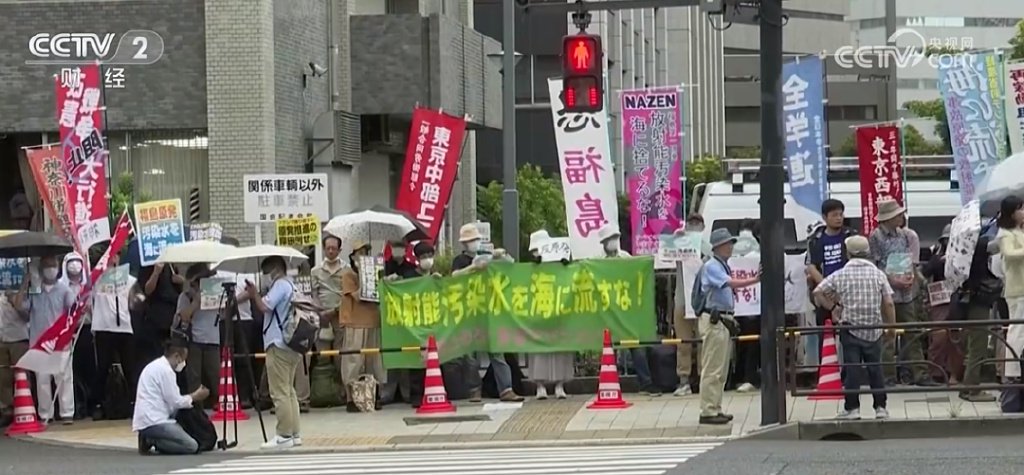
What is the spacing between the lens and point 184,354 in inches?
600

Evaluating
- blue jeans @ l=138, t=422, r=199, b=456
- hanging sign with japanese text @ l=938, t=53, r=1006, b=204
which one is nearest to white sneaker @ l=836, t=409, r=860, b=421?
blue jeans @ l=138, t=422, r=199, b=456

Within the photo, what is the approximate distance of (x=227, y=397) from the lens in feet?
55.2

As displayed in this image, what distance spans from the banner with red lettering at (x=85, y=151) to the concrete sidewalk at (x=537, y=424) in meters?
2.44

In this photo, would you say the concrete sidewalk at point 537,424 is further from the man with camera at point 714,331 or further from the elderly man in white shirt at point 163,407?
the elderly man in white shirt at point 163,407

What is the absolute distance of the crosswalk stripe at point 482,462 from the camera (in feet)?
42.1

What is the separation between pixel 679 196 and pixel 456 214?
10.2 meters

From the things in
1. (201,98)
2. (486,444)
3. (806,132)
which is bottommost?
(486,444)

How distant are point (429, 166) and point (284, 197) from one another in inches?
133

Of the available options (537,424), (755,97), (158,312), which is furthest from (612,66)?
(755,97)

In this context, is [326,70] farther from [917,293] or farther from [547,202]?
[547,202]

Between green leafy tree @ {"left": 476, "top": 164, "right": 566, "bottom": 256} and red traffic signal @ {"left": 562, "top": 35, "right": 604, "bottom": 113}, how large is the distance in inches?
1024

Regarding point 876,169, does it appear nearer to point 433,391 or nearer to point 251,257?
point 433,391

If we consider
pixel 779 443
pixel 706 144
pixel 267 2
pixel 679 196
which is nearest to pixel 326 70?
pixel 267 2

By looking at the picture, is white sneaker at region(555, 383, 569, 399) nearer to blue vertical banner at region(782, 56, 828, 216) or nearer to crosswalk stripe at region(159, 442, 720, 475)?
crosswalk stripe at region(159, 442, 720, 475)
